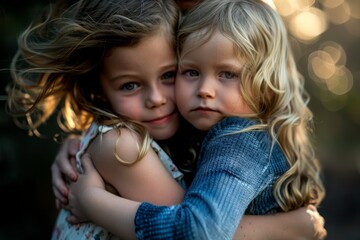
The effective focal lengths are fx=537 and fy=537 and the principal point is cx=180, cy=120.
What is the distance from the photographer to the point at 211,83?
203 centimetres

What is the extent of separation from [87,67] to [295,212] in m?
1.05

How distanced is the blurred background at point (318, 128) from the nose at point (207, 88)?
4.61 feet

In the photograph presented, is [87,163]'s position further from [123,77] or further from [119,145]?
[123,77]

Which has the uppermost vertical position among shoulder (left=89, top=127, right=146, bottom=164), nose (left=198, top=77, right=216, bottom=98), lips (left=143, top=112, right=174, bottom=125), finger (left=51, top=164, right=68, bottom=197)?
nose (left=198, top=77, right=216, bottom=98)

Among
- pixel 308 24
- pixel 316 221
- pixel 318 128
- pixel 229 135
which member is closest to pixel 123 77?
pixel 229 135

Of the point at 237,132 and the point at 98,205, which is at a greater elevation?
the point at 237,132

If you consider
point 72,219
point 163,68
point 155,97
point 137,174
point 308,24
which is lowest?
point 72,219

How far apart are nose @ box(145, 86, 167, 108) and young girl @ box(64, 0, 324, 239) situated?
0.07 metres

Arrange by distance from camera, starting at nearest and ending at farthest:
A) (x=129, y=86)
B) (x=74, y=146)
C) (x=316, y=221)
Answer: (x=129, y=86) → (x=316, y=221) → (x=74, y=146)

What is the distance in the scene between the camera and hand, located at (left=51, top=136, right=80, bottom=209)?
2307 mm

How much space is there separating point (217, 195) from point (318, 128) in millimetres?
4368

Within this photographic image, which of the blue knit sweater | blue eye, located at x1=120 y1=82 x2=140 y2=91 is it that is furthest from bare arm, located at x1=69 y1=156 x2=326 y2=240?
blue eye, located at x1=120 y1=82 x2=140 y2=91

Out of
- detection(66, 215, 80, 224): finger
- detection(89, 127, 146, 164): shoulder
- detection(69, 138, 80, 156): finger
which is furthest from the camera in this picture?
detection(69, 138, 80, 156): finger

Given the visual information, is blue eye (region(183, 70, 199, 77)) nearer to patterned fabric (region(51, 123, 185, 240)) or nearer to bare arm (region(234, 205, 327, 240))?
patterned fabric (region(51, 123, 185, 240))
